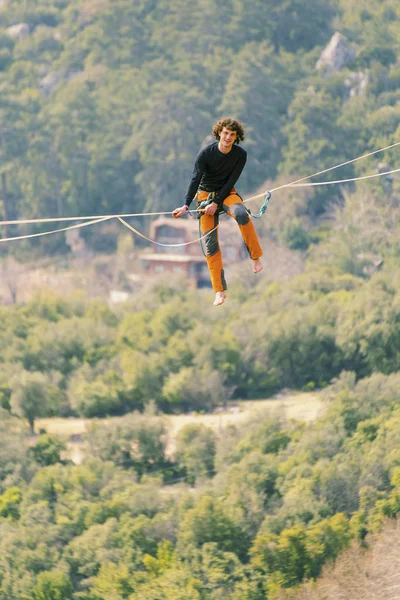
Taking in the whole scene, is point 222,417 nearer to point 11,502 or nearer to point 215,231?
point 11,502

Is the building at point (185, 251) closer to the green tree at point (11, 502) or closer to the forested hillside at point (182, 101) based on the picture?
the forested hillside at point (182, 101)

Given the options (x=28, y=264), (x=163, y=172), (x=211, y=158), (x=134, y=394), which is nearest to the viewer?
(x=211, y=158)

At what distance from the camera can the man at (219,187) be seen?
1318 cm

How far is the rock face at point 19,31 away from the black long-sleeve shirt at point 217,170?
2853 inches

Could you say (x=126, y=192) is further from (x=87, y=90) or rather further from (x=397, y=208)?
(x=397, y=208)

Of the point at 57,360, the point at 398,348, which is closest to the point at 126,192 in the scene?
the point at 57,360

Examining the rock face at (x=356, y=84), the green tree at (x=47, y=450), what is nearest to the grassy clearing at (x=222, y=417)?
the green tree at (x=47, y=450)

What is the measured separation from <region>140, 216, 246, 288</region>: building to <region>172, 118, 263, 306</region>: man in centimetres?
4530

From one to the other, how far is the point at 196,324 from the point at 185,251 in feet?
40.2

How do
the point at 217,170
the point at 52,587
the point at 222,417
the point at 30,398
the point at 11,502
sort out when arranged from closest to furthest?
the point at 217,170
the point at 52,587
the point at 11,502
the point at 30,398
the point at 222,417

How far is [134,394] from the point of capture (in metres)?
44.0

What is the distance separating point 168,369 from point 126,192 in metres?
28.8

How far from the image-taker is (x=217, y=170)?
13.5m

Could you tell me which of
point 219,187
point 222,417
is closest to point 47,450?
point 222,417
